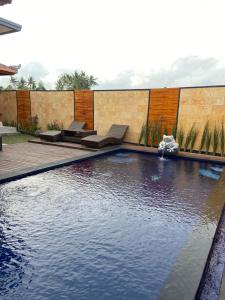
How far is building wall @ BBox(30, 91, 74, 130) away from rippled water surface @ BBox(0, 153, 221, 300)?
6834 millimetres

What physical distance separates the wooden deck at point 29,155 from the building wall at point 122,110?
283 cm

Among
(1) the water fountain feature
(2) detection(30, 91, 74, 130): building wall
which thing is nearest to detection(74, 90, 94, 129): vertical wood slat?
(2) detection(30, 91, 74, 130): building wall

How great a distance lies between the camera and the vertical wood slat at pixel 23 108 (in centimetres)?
1459

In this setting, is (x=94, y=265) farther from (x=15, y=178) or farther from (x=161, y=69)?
(x=161, y=69)

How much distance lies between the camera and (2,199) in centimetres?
505

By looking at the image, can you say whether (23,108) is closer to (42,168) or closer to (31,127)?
(31,127)

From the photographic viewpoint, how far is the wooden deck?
23.3 feet

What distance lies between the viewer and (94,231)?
3941 mm

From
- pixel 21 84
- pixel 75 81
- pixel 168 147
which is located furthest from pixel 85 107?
pixel 21 84

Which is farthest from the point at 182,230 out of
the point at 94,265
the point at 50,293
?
the point at 50,293

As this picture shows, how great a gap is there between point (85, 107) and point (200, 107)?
5711 millimetres

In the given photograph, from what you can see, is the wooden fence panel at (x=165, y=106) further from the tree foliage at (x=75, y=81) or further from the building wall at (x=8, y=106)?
the tree foliage at (x=75, y=81)

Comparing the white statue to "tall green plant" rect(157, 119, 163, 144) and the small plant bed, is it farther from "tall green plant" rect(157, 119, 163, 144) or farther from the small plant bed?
the small plant bed

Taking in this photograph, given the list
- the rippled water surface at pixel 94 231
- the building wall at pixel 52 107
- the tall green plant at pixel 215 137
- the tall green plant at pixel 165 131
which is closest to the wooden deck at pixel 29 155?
the rippled water surface at pixel 94 231
